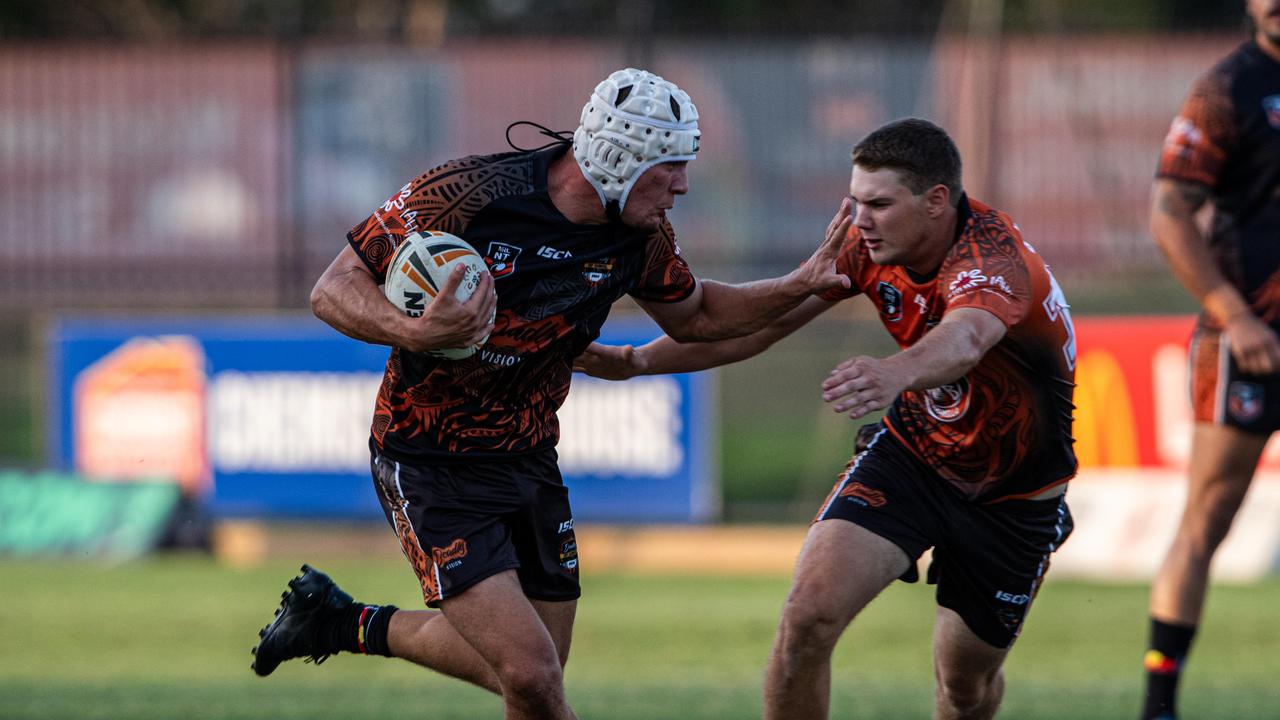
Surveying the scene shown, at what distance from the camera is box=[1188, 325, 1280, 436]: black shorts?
6.84m

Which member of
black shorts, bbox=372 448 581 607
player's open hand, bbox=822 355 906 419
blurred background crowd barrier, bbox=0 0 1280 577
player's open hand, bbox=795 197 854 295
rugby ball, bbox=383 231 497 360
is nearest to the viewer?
player's open hand, bbox=822 355 906 419

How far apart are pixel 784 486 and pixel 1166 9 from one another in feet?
50.7

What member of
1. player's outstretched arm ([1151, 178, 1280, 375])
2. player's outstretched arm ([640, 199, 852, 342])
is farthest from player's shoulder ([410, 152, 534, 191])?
player's outstretched arm ([1151, 178, 1280, 375])

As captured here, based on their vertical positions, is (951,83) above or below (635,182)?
above

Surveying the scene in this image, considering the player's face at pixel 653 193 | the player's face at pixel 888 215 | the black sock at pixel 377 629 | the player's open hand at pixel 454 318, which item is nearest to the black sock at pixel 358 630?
the black sock at pixel 377 629

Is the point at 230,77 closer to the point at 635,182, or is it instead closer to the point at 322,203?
the point at 322,203

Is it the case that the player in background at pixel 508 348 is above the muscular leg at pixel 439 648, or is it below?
above

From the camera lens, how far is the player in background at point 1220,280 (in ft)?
22.5

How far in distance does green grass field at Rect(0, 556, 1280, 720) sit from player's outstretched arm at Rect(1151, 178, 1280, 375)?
6.86 feet

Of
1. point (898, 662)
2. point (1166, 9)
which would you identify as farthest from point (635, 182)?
point (1166, 9)

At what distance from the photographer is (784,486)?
15.7 metres

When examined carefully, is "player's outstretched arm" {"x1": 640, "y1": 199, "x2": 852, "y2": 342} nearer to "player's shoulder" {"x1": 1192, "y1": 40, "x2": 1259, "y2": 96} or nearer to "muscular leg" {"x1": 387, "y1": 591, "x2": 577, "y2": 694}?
"muscular leg" {"x1": 387, "y1": 591, "x2": 577, "y2": 694}

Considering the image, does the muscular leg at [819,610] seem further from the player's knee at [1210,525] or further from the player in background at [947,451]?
the player's knee at [1210,525]

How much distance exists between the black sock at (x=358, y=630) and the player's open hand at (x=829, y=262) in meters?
1.86
